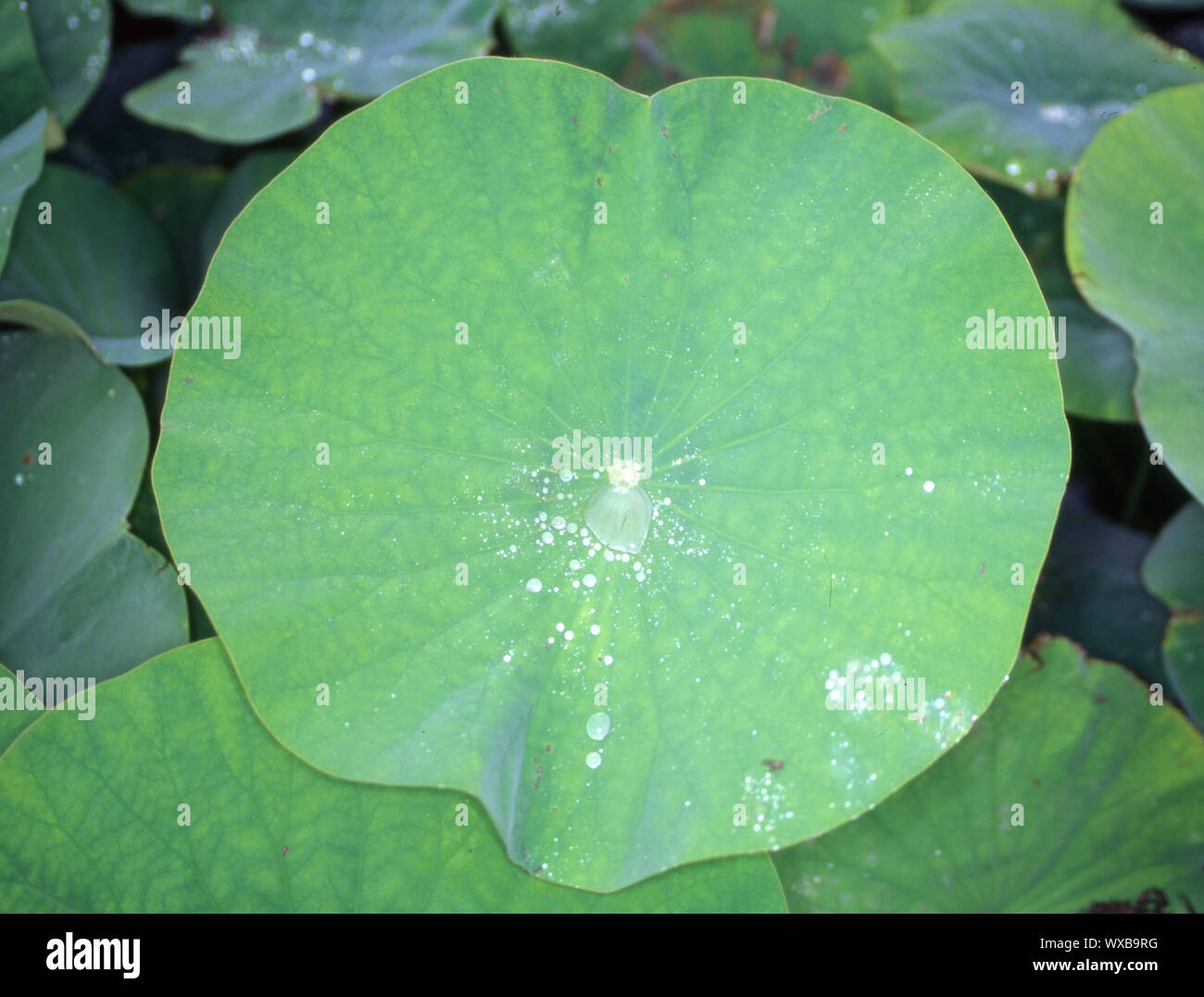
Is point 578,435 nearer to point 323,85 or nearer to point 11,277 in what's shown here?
point 323,85

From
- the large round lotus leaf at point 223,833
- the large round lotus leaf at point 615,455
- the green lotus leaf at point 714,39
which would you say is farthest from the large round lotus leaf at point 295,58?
the large round lotus leaf at point 223,833

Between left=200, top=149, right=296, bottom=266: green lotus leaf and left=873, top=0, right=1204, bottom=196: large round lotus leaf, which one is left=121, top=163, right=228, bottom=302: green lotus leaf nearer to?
left=200, top=149, right=296, bottom=266: green lotus leaf

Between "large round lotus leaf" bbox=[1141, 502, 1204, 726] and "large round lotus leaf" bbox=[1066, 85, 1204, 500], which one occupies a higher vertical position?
"large round lotus leaf" bbox=[1066, 85, 1204, 500]

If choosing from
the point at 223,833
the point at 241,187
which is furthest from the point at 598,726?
the point at 241,187

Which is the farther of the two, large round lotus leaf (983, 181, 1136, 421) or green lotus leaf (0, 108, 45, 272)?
large round lotus leaf (983, 181, 1136, 421)

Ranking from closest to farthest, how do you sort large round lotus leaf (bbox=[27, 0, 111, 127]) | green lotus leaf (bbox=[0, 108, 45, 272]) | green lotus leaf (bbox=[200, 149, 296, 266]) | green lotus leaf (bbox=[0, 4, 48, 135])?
green lotus leaf (bbox=[0, 108, 45, 272])
green lotus leaf (bbox=[0, 4, 48, 135])
large round lotus leaf (bbox=[27, 0, 111, 127])
green lotus leaf (bbox=[200, 149, 296, 266])

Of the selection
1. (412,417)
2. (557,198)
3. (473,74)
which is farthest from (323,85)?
(412,417)

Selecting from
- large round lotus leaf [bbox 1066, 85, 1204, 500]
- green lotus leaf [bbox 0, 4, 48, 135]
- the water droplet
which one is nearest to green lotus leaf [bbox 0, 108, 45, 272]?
green lotus leaf [bbox 0, 4, 48, 135]
